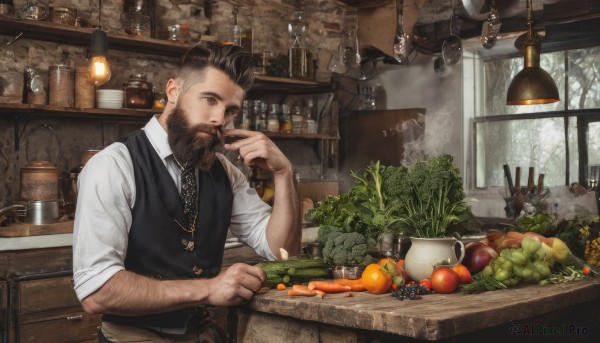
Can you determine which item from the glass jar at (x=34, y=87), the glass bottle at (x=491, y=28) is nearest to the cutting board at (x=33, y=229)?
the glass jar at (x=34, y=87)

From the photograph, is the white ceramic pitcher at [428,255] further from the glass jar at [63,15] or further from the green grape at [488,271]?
the glass jar at [63,15]

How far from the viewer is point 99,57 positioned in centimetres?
433

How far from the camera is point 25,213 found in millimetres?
4367

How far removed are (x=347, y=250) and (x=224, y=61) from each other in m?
0.84

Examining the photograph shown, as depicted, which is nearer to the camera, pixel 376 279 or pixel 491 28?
pixel 376 279

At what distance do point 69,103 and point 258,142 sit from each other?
8.32 ft

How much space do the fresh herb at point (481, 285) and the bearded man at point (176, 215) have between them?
0.69m

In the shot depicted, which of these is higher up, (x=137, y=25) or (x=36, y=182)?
(x=137, y=25)

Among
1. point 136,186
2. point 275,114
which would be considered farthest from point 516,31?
point 136,186

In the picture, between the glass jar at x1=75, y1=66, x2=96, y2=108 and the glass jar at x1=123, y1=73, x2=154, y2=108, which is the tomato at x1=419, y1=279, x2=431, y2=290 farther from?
the glass jar at x1=123, y1=73, x2=154, y2=108

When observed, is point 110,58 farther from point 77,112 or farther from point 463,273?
point 463,273

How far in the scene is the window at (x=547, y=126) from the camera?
22.8 feet

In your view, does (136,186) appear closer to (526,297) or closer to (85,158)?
(526,297)

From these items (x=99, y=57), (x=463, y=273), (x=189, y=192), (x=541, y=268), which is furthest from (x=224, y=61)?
(x=99, y=57)
